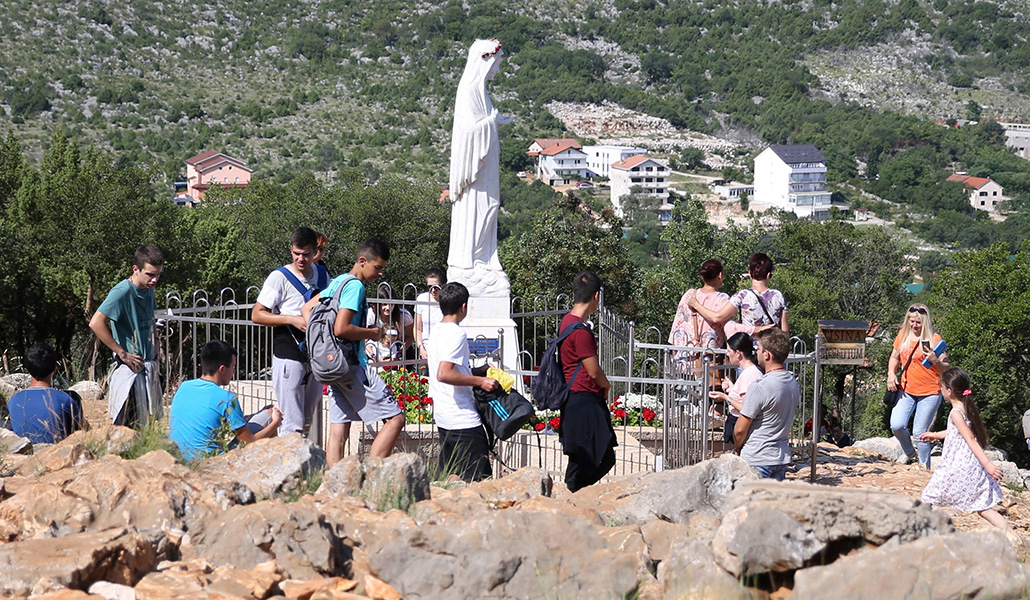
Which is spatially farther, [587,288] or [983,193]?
[983,193]

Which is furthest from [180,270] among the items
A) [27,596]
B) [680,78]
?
[680,78]

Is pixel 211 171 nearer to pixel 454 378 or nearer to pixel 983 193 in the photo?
pixel 454 378

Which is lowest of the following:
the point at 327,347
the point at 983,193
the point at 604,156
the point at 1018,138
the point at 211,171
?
the point at 327,347

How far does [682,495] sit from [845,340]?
611 centimetres

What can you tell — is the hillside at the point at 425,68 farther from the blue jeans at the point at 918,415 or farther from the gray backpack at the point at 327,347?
the gray backpack at the point at 327,347

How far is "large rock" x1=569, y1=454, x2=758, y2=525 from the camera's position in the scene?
168 inches

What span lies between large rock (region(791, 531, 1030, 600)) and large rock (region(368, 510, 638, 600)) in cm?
62

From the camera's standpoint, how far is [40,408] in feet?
17.3

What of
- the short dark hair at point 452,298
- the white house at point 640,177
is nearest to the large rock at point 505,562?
the short dark hair at point 452,298

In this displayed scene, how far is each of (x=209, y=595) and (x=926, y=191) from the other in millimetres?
108741

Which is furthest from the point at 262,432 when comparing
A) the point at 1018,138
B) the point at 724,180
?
the point at 1018,138

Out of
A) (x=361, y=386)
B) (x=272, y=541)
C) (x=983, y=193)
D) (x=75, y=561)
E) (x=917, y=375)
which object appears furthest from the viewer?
(x=983, y=193)

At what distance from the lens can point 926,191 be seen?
103m

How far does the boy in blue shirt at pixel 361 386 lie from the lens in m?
5.23
